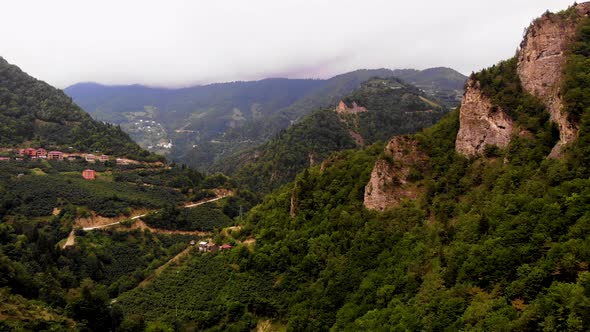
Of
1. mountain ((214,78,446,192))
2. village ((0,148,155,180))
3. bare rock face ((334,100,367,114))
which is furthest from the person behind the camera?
bare rock face ((334,100,367,114))

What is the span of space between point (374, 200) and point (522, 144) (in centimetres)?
1541

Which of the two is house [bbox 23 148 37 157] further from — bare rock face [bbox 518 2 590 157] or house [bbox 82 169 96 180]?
bare rock face [bbox 518 2 590 157]

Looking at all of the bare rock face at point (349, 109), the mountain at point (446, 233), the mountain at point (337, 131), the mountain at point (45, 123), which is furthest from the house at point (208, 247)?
the bare rock face at point (349, 109)

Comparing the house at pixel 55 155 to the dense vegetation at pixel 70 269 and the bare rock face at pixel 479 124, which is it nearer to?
the dense vegetation at pixel 70 269

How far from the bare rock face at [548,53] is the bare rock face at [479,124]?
12.3 feet

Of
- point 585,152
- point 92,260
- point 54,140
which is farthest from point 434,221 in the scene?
point 54,140

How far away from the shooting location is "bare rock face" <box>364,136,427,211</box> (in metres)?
44.7

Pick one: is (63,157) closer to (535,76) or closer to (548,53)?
(535,76)

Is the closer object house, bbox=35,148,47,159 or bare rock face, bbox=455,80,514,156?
bare rock face, bbox=455,80,514,156

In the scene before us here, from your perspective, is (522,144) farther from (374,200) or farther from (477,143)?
(374,200)

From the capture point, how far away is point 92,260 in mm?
63312

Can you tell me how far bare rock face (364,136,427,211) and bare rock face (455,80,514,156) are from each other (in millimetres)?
4910

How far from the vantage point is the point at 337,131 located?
480ft

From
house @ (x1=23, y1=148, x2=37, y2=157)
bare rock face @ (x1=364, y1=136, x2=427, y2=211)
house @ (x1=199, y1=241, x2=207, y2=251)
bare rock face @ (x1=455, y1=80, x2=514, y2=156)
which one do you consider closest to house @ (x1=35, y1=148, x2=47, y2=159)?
house @ (x1=23, y1=148, x2=37, y2=157)
